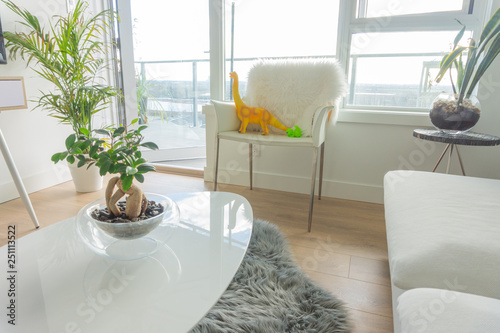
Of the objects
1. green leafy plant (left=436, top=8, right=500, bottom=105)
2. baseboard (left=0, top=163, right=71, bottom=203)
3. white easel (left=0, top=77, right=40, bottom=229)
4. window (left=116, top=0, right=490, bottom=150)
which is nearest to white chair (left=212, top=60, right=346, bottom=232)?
window (left=116, top=0, right=490, bottom=150)

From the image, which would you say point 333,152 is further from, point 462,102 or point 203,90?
point 203,90

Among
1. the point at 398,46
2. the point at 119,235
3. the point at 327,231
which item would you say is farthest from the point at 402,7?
the point at 119,235

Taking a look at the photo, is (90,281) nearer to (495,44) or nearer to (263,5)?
(495,44)

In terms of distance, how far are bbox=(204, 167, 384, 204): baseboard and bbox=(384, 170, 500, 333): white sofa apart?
3.17 ft

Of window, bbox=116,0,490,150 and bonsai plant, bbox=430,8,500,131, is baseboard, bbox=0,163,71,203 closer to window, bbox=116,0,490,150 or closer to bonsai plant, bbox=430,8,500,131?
window, bbox=116,0,490,150

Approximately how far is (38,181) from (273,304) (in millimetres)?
2026

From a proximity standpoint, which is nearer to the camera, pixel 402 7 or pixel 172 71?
pixel 402 7

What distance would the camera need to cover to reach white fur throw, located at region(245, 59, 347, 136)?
6.31 ft

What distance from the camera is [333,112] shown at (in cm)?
194

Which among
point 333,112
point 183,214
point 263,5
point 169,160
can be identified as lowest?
point 169,160

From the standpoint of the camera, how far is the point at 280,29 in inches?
89.0

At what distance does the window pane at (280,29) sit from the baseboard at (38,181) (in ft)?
5.08

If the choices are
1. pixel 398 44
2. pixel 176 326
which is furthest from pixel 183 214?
pixel 398 44

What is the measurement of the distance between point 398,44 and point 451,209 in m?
1.51
